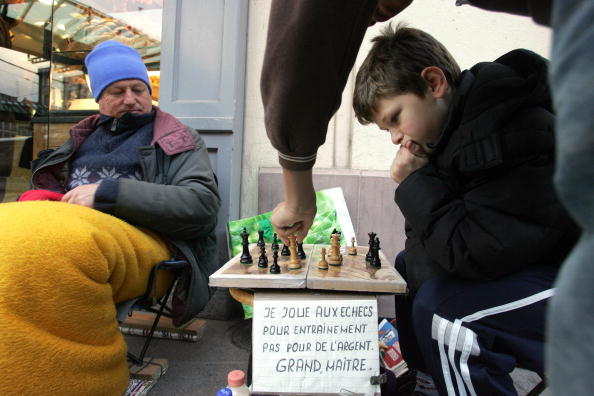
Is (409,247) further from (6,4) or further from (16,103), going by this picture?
(6,4)

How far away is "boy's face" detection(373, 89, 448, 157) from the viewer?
1.57m

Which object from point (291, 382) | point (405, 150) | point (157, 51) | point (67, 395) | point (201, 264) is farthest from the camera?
point (157, 51)

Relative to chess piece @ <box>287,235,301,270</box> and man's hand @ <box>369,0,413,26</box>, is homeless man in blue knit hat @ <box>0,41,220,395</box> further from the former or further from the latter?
man's hand @ <box>369,0,413,26</box>

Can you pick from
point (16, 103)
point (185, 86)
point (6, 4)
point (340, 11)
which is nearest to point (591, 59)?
point (340, 11)

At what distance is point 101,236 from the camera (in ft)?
5.04

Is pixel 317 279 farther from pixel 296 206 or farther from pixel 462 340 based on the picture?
pixel 462 340

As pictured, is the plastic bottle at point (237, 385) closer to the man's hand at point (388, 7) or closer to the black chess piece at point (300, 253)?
the black chess piece at point (300, 253)

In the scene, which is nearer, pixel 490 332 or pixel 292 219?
pixel 490 332

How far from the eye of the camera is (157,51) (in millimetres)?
4285

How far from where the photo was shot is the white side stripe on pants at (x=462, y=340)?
4.00 feet

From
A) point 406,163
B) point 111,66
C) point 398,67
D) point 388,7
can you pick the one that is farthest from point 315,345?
point 111,66

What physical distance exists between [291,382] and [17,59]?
5.99 m

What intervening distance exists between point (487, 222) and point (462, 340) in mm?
378

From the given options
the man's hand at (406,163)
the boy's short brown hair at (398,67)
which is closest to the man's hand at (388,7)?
the boy's short brown hair at (398,67)
